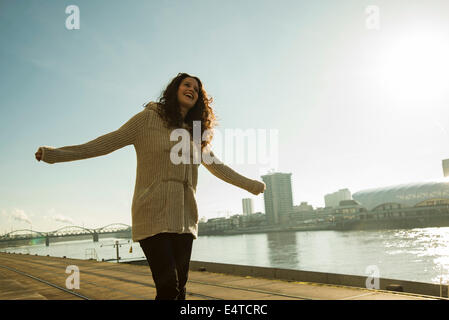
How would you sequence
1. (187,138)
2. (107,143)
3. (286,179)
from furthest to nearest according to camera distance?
(286,179)
(187,138)
(107,143)

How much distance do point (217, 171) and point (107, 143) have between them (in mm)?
808

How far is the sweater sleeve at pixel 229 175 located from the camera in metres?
2.54

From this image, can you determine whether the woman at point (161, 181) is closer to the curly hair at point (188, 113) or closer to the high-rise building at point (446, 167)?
the curly hair at point (188, 113)

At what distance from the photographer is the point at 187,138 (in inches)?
92.0

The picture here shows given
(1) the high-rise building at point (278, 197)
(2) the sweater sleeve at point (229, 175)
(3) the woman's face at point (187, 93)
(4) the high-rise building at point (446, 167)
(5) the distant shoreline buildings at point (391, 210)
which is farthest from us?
(4) the high-rise building at point (446, 167)

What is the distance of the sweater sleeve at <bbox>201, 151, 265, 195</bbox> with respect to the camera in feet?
8.34

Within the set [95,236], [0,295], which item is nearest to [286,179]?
[95,236]

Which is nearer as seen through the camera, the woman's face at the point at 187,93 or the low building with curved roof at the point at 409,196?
the woman's face at the point at 187,93

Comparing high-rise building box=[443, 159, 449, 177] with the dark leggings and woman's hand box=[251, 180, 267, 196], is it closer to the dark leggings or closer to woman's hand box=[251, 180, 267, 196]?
woman's hand box=[251, 180, 267, 196]

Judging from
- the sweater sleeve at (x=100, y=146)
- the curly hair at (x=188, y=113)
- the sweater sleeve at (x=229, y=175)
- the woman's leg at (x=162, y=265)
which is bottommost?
the woman's leg at (x=162, y=265)

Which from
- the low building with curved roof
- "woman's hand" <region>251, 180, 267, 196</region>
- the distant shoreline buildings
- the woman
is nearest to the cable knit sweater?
the woman

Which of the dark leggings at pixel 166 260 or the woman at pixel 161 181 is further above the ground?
the woman at pixel 161 181

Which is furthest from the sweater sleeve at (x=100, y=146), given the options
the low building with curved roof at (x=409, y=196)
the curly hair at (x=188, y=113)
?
the low building with curved roof at (x=409, y=196)
